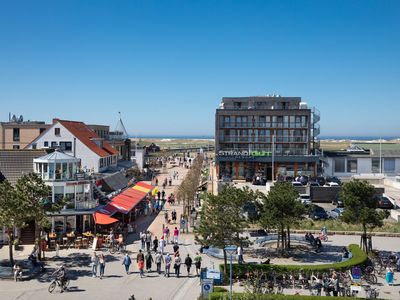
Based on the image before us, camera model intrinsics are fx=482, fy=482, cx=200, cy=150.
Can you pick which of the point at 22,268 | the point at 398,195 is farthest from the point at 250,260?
the point at 398,195

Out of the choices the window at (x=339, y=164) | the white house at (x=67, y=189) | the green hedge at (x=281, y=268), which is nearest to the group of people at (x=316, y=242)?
the green hedge at (x=281, y=268)

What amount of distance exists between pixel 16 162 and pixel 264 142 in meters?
38.5

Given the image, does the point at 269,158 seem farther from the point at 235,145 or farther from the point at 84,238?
the point at 84,238

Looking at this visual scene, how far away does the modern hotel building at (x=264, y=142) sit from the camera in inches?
2628

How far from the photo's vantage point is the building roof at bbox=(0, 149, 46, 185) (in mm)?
36094

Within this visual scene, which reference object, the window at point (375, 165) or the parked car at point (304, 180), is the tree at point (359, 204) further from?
the window at point (375, 165)

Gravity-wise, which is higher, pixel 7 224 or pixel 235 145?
pixel 235 145

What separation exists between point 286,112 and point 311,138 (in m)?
6.12

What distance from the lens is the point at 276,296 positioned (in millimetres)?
19453

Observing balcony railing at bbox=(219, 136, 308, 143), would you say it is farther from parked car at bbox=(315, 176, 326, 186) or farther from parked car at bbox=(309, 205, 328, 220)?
parked car at bbox=(309, 205, 328, 220)

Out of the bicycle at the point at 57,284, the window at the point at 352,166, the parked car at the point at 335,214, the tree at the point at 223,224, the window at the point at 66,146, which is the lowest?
the bicycle at the point at 57,284

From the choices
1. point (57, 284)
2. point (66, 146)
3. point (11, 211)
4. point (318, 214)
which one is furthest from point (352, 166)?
point (57, 284)

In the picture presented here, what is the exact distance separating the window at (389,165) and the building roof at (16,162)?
157 feet

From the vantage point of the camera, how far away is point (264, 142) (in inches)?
2660
